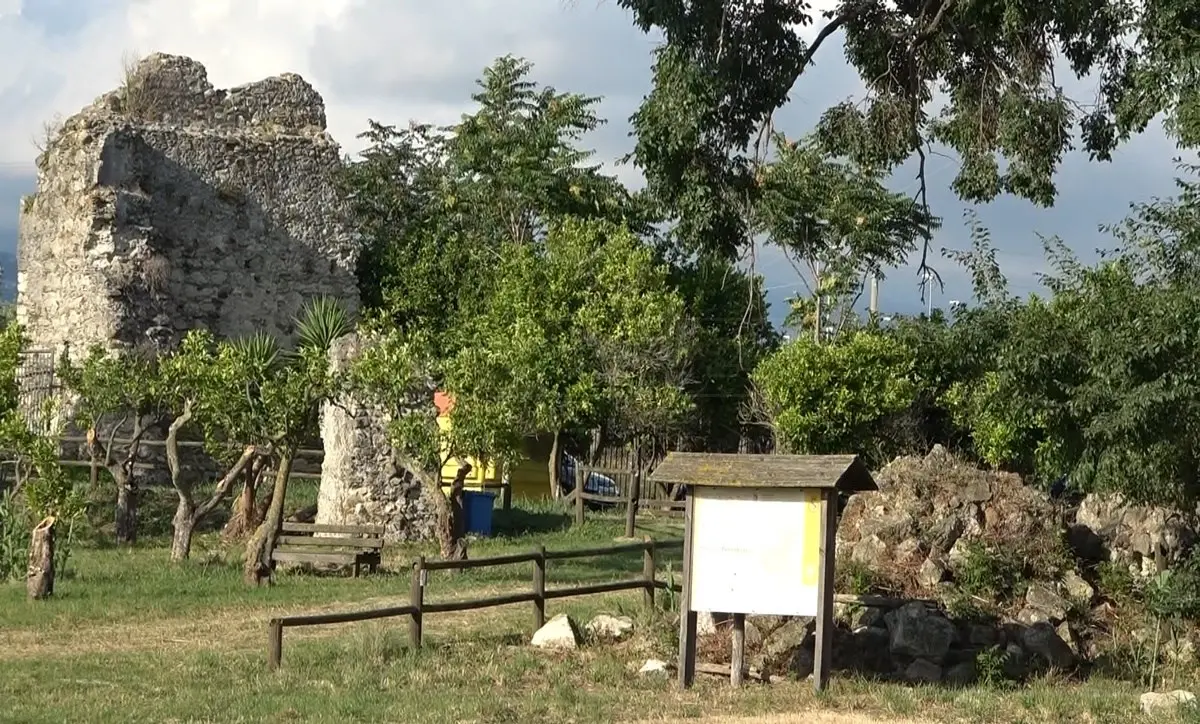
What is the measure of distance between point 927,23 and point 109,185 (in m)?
15.8

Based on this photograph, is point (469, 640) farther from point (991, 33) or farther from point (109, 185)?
point (109, 185)

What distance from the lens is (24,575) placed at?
1808 cm

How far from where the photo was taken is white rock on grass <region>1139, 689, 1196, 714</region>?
1148 centimetres

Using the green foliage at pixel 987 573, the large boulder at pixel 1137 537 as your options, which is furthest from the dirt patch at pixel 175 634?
the large boulder at pixel 1137 537

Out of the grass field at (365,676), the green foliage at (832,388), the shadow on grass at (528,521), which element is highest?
the green foliage at (832,388)

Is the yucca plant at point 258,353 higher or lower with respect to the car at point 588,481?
higher

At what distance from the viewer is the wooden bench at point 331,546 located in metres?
19.0

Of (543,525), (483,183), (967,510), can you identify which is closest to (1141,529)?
(967,510)

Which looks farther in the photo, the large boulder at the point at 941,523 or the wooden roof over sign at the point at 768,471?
the large boulder at the point at 941,523

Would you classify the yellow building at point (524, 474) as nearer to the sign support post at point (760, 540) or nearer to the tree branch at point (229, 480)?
the tree branch at point (229, 480)

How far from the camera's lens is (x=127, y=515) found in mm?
21266

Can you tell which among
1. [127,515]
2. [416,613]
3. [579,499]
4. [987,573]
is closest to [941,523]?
[987,573]

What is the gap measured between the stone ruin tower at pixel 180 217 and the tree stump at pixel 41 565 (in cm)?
1013

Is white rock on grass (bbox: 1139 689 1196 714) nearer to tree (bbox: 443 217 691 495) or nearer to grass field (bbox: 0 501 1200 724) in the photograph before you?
grass field (bbox: 0 501 1200 724)
